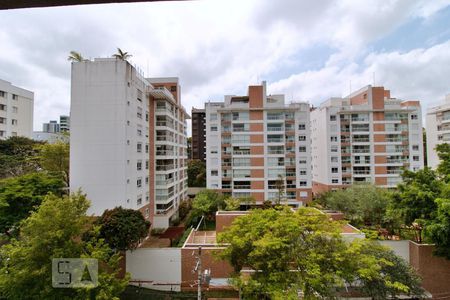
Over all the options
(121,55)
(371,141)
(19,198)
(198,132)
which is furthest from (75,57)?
(198,132)

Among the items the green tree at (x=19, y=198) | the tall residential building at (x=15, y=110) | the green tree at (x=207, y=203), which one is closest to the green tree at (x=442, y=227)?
A: the green tree at (x=207, y=203)

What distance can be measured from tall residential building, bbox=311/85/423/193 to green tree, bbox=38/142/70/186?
31.1 meters

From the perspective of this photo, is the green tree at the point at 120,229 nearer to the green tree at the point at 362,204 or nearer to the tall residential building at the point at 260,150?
the tall residential building at the point at 260,150

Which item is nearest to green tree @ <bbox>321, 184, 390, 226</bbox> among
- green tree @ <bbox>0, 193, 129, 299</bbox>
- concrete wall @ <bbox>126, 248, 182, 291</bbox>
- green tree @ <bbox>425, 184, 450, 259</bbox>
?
green tree @ <bbox>425, 184, 450, 259</bbox>

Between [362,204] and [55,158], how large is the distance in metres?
26.8

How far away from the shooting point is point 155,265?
14.9m

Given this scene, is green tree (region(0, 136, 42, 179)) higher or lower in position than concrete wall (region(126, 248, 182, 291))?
higher

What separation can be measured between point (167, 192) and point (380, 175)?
28015 millimetres

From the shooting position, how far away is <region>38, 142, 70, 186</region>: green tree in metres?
22.4

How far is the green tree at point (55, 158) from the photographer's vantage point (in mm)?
22425

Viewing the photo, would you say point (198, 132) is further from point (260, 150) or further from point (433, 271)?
point (433, 271)

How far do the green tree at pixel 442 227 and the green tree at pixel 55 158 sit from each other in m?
26.7

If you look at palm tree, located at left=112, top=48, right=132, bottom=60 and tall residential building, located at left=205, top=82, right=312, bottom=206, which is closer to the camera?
palm tree, located at left=112, top=48, right=132, bottom=60

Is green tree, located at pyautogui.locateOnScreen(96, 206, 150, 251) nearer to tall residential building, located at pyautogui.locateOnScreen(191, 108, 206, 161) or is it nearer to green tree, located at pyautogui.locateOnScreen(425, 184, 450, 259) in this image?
green tree, located at pyautogui.locateOnScreen(425, 184, 450, 259)
